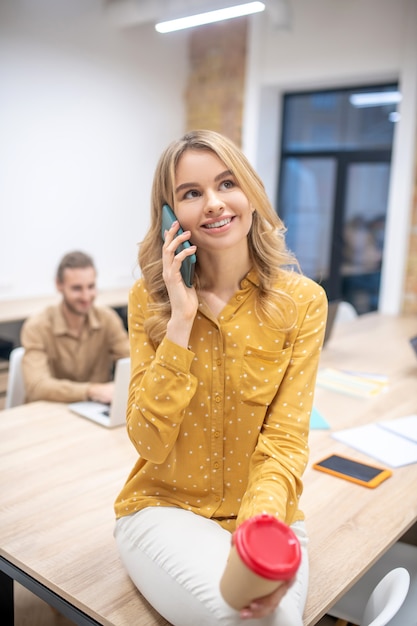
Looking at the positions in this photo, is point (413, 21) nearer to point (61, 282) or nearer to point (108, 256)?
point (108, 256)

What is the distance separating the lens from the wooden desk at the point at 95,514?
4.12ft

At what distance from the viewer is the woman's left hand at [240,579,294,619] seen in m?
0.98

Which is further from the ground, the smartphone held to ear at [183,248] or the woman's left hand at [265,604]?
the smartphone held to ear at [183,248]

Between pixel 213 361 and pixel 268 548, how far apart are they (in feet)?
1.65

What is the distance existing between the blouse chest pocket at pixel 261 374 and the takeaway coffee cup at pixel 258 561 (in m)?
0.38

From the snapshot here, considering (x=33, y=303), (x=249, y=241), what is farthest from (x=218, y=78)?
(x=249, y=241)

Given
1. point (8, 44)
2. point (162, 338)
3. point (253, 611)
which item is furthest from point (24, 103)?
point (253, 611)

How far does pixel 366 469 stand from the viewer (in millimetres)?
1853

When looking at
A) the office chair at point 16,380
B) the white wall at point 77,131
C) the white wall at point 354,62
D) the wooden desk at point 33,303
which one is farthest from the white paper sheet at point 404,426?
the white wall at point 77,131

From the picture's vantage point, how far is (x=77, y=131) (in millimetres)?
4980

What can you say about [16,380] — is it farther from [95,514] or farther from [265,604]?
[265,604]

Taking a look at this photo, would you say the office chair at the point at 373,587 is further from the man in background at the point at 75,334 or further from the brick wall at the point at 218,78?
the brick wall at the point at 218,78

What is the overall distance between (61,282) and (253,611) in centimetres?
220

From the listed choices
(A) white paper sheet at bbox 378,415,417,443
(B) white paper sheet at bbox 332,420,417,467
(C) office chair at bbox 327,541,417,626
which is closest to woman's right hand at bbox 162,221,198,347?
(C) office chair at bbox 327,541,417,626
